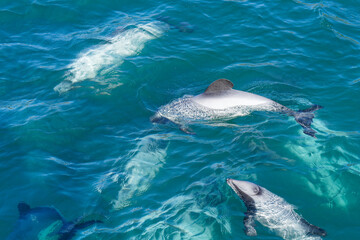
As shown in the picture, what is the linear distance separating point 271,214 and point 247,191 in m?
0.74

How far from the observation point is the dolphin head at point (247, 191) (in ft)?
27.7

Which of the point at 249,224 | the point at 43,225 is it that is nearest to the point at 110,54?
the point at 43,225

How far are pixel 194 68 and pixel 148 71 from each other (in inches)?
72.5

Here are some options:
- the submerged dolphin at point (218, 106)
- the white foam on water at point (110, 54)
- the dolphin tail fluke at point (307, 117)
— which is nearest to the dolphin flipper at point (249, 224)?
the dolphin tail fluke at point (307, 117)

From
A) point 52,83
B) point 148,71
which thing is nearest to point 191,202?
point 148,71

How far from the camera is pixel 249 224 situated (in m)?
8.09

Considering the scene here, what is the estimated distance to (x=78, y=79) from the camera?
45.3ft

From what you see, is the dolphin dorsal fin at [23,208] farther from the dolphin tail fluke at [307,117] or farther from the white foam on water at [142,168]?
the dolphin tail fluke at [307,117]

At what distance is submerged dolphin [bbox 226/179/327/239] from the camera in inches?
311

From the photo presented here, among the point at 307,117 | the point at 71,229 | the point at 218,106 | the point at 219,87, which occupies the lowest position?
the point at 71,229

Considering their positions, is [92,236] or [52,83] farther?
[52,83]

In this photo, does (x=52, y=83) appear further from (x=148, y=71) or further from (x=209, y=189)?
(x=209, y=189)

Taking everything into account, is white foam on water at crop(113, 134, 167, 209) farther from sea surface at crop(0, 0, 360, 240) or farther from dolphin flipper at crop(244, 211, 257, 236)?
dolphin flipper at crop(244, 211, 257, 236)

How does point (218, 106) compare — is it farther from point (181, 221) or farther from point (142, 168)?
point (181, 221)
